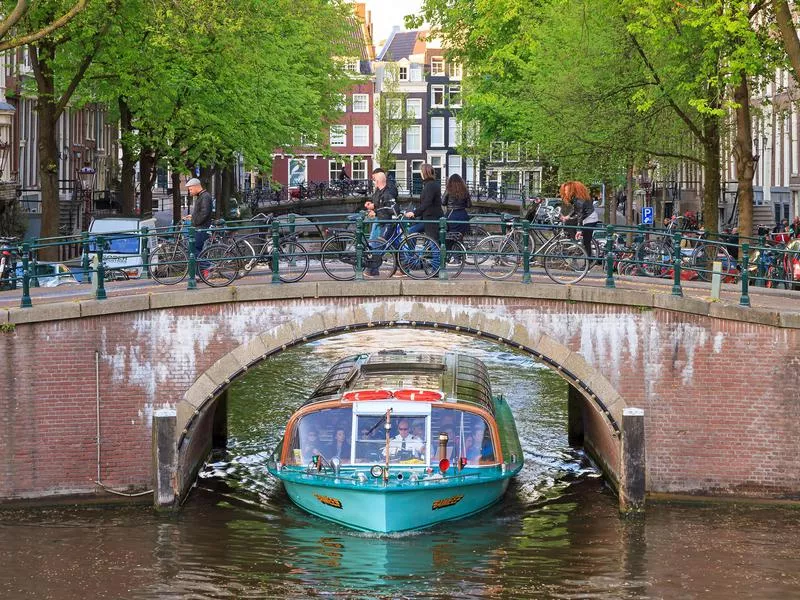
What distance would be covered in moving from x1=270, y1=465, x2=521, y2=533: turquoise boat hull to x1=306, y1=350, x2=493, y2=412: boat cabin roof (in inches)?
47.8

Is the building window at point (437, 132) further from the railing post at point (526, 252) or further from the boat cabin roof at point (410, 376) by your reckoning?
the railing post at point (526, 252)

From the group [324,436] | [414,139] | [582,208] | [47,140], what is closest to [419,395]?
[324,436]

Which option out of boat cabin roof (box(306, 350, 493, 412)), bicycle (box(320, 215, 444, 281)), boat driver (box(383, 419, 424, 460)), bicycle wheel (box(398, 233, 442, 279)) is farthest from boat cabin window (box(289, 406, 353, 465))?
bicycle wheel (box(398, 233, 442, 279))

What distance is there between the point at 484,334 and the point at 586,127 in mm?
13193

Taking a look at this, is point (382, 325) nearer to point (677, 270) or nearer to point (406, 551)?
point (406, 551)

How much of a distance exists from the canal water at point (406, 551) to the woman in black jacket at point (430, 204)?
13.1 ft

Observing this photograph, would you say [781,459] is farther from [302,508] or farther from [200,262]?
[200,262]

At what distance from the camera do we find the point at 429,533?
20.2m

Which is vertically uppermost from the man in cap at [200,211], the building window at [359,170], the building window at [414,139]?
the building window at [414,139]

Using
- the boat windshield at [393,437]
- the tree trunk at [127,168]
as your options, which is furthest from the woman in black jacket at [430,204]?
Result: the tree trunk at [127,168]

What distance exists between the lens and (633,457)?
20.5m

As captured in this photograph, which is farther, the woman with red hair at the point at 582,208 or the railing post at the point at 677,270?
the woman with red hair at the point at 582,208

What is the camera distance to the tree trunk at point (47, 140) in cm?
3133

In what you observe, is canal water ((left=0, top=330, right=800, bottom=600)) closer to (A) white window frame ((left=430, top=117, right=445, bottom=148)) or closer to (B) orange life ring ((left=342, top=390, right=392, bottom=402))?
(B) orange life ring ((left=342, top=390, right=392, bottom=402))
